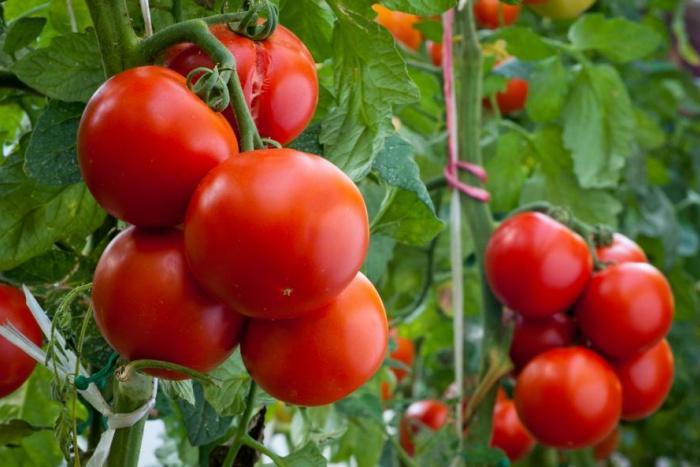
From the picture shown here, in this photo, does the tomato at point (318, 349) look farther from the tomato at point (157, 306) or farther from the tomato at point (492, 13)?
the tomato at point (492, 13)

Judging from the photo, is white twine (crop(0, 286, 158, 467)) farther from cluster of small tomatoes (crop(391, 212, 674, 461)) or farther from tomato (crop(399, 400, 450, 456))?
tomato (crop(399, 400, 450, 456))

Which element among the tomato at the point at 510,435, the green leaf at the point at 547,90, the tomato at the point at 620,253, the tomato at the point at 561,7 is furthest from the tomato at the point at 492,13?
the tomato at the point at 510,435

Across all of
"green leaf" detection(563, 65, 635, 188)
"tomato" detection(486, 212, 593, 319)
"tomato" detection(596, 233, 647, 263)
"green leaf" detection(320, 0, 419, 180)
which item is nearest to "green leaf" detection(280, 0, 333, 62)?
"green leaf" detection(320, 0, 419, 180)

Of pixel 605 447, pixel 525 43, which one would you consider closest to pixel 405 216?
pixel 525 43

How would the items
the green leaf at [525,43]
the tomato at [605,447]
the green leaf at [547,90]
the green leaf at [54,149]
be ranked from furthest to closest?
1. the tomato at [605,447]
2. the green leaf at [547,90]
3. the green leaf at [525,43]
4. the green leaf at [54,149]

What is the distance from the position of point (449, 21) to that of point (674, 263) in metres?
0.65

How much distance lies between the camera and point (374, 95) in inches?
20.5

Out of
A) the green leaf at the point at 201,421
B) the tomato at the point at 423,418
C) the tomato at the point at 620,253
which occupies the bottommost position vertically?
the tomato at the point at 423,418

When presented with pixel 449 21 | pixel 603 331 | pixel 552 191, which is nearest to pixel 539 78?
pixel 552 191

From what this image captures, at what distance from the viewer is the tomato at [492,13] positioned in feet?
4.33

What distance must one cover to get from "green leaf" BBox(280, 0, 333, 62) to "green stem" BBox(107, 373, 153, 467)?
8.7 inches

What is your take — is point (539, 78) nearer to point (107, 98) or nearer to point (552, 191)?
point (552, 191)

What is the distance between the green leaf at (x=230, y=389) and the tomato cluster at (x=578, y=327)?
1.30 feet

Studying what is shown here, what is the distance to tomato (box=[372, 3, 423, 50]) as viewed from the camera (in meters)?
1.25
